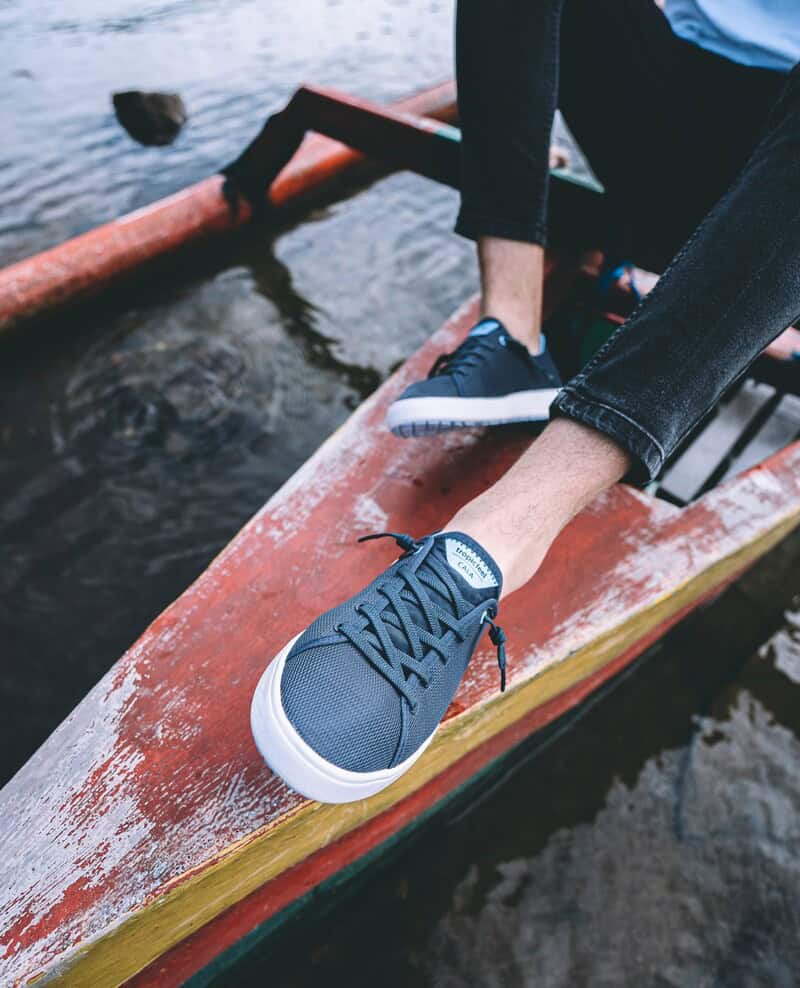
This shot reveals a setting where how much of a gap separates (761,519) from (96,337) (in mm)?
2630

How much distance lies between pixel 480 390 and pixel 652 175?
0.79 meters

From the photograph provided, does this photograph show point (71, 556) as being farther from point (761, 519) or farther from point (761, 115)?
point (761, 115)

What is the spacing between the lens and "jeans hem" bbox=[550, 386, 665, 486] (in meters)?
0.96

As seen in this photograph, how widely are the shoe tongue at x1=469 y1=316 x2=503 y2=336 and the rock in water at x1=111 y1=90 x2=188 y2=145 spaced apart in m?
4.08

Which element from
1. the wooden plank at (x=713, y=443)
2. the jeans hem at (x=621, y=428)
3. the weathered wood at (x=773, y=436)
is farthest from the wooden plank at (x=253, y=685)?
the weathered wood at (x=773, y=436)

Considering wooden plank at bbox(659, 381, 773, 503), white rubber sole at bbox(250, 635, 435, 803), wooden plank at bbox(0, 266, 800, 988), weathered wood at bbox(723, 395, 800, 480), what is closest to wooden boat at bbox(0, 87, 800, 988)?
wooden plank at bbox(0, 266, 800, 988)

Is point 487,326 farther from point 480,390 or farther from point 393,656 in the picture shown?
point 393,656

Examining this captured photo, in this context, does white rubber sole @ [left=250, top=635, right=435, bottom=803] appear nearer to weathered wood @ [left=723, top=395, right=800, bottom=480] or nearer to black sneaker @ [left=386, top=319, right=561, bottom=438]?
black sneaker @ [left=386, top=319, right=561, bottom=438]

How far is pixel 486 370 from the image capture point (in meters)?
1.33

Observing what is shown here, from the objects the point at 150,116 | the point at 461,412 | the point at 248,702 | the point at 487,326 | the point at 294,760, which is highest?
the point at 150,116

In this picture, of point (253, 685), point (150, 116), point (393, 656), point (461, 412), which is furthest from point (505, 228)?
point (150, 116)

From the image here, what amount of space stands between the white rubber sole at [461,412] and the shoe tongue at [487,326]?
144 mm

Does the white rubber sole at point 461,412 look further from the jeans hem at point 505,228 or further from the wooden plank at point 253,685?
the jeans hem at point 505,228

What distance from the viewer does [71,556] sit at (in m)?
2.03
